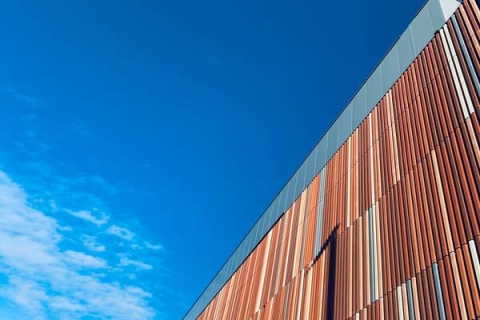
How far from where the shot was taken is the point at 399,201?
9.92 meters

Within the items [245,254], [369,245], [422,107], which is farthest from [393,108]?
[245,254]

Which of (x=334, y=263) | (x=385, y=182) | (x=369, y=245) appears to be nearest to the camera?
(x=369, y=245)

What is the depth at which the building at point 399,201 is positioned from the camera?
7.60 metres

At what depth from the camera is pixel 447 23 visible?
1166 cm

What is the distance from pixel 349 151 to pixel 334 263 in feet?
17.4

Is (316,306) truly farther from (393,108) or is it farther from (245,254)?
(245,254)

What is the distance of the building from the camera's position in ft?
24.9

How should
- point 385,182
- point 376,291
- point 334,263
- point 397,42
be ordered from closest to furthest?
point 376,291 < point 385,182 < point 334,263 < point 397,42

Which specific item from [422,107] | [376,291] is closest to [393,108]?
[422,107]

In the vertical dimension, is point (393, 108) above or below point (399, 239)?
above

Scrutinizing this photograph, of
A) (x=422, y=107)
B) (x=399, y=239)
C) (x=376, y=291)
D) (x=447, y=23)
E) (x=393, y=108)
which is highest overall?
(x=447, y=23)

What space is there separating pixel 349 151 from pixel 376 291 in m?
7.30

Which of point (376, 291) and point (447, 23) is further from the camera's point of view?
point (447, 23)

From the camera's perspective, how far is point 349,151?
604 inches
